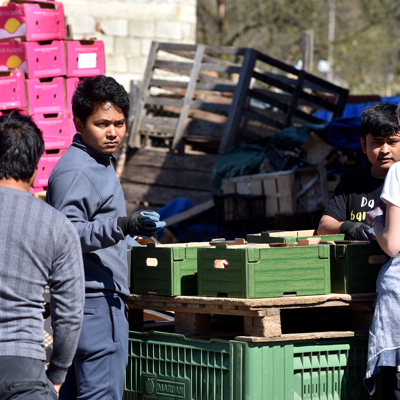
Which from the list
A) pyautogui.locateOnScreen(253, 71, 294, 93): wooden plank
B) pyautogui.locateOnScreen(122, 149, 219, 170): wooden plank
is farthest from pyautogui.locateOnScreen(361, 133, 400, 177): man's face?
pyautogui.locateOnScreen(253, 71, 294, 93): wooden plank

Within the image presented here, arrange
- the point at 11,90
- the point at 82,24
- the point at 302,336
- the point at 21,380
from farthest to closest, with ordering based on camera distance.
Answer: the point at 82,24, the point at 11,90, the point at 302,336, the point at 21,380

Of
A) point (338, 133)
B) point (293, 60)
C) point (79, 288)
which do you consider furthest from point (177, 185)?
point (293, 60)

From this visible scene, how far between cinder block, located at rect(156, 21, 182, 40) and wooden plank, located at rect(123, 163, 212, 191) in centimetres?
514

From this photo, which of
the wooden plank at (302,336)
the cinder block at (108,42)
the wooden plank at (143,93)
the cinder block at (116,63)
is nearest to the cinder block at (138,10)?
the cinder block at (108,42)

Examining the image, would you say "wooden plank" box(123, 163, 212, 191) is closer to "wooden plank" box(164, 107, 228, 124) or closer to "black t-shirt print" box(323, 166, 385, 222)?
"wooden plank" box(164, 107, 228, 124)

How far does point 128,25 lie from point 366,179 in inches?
471

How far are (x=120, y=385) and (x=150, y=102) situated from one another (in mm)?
8458

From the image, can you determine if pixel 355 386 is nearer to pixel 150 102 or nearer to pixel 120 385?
pixel 120 385


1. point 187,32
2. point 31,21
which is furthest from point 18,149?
point 187,32

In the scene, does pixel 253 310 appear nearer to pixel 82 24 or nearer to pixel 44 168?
pixel 44 168

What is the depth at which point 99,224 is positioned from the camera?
2.82m

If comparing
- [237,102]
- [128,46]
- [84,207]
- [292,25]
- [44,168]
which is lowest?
[44,168]

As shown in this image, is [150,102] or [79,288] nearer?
[79,288]

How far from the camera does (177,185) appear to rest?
10344 mm
